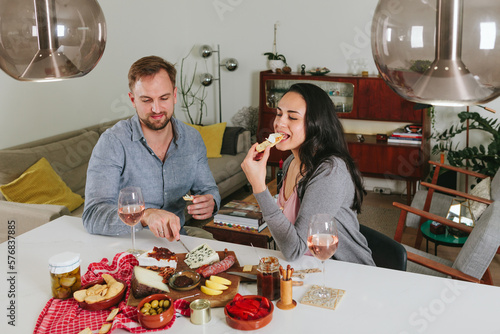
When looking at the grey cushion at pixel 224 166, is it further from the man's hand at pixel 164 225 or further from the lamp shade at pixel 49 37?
the lamp shade at pixel 49 37

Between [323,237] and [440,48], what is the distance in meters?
0.81

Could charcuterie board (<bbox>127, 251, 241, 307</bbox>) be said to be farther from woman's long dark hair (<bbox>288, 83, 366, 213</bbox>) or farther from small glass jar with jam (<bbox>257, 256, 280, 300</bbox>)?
woman's long dark hair (<bbox>288, 83, 366, 213</bbox>)

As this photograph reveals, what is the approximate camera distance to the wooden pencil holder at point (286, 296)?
4.47 feet

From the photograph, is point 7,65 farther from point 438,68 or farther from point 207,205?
point 207,205

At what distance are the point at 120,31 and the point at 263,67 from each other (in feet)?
5.35

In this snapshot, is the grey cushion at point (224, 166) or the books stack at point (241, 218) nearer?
the books stack at point (241, 218)

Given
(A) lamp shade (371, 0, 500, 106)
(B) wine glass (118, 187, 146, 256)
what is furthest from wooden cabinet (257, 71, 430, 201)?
(A) lamp shade (371, 0, 500, 106)

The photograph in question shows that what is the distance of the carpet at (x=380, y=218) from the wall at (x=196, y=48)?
40.9 inches

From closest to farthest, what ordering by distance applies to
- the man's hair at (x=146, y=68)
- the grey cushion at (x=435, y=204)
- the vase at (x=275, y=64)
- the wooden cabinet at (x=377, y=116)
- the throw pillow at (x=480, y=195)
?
the man's hair at (x=146, y=68) → the throw pillow at (x=480, y=195) → the grey cushion at (x=435, y=204) → the wooden cabinet at (x=377, y=116) → the vase at (x=275, y=64)

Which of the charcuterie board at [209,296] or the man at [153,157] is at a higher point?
the man at [153,157]

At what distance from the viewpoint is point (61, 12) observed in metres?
1.00

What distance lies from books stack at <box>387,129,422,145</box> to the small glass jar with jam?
12.7ft

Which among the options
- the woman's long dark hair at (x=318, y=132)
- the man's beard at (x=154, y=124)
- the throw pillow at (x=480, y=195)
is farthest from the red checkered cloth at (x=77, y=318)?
the throw pillow at (x=480, y=195)

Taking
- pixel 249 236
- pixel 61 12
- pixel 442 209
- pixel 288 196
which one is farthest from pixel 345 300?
pixel 442 209
